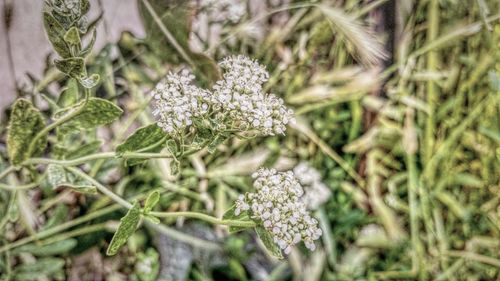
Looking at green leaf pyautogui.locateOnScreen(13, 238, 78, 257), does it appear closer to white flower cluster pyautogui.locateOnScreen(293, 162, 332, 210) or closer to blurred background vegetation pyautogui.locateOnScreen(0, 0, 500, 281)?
blurred background vegetation pyautogui.locateOnScreen(0, 0, 500, 281)

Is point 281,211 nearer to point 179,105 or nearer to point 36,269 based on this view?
point 179,105

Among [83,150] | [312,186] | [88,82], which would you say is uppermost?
[88,82]

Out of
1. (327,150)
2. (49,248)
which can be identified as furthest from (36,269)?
(327,150)

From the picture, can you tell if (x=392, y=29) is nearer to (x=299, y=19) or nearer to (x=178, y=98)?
(x=299, y=19)

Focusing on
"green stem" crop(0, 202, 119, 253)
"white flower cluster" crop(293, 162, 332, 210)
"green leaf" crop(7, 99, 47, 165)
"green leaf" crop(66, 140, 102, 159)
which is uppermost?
"green leaf" crop(7, 99, 47, 165)

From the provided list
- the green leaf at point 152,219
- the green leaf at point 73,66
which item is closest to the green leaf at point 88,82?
the green leaf at point 73,66

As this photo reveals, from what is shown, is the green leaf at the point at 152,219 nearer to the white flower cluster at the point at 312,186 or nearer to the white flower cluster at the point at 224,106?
the white flower cluster at the point at 224,106

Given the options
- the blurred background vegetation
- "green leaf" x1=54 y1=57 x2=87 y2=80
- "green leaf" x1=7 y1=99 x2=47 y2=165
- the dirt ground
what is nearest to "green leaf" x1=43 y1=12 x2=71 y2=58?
"green leaf" x1=54 y1=57 x2=87 y2=80
